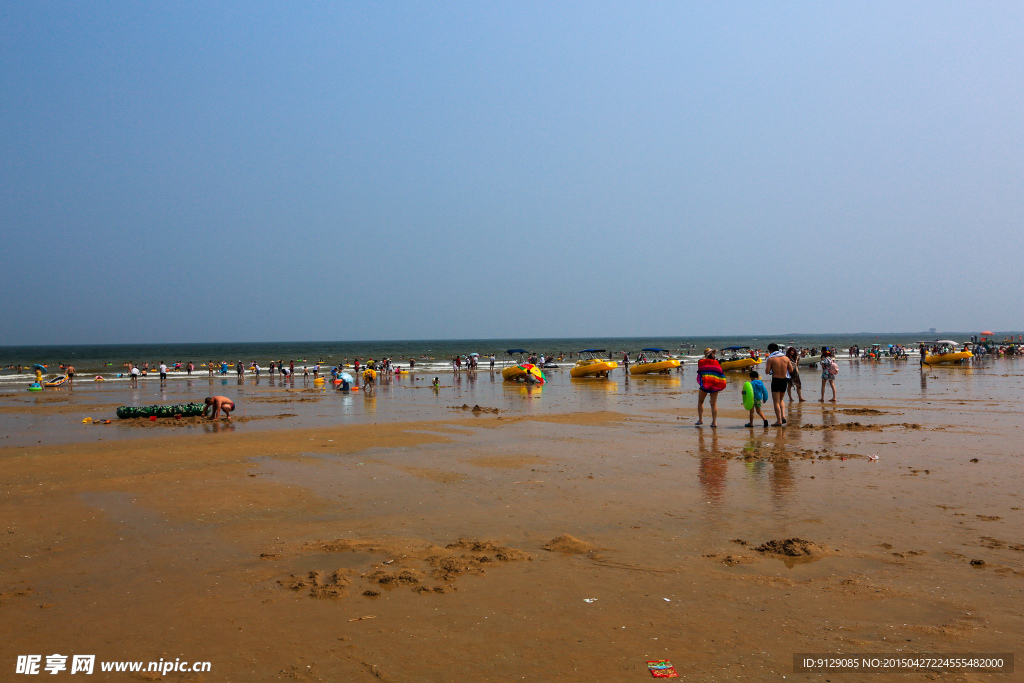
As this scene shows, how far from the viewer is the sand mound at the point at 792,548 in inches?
227

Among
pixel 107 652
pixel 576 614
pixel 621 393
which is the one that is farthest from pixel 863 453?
pixel 621 393

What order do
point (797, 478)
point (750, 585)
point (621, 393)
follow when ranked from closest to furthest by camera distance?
1. point (750, 585)
2. point (797, 478)
3. point (621, 393)

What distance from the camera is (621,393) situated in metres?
27.0

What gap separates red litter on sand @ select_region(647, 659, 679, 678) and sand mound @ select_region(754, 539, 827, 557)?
232 cm

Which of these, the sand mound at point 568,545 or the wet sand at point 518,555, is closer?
the wet sand at point 518,555

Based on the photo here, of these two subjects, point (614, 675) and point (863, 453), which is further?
point (863, 453)

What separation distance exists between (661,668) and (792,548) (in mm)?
2587

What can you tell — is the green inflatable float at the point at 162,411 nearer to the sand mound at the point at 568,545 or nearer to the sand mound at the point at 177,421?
the sand mound at the point at 177,421

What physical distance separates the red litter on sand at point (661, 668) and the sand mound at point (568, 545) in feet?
6.71

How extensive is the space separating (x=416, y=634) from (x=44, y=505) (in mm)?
6522

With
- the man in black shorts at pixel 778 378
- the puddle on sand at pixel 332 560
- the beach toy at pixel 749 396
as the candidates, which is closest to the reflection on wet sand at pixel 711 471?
the beach toy at pixel 749 396

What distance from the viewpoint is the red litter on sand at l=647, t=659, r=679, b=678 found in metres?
3.81

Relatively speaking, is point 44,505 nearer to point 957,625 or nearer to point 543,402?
point 957,625

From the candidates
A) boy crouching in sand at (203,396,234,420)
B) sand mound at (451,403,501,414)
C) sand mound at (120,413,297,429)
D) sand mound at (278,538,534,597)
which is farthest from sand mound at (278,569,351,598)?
sand mound at (451,403,501,414)
